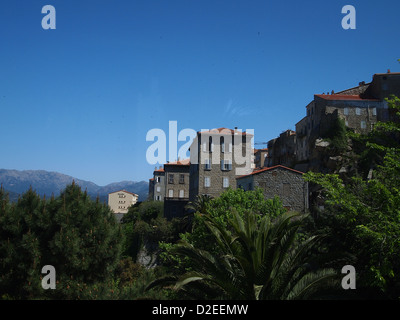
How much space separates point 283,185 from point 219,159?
54.2ft

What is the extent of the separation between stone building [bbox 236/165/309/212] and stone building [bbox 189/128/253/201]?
46.1 ft

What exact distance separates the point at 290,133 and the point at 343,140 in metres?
18.7

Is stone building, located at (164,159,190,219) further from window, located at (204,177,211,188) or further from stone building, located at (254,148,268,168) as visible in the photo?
stone building, located at (254,148,268,168)

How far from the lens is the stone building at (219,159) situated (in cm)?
5572

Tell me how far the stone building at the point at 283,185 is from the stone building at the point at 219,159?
553 inches

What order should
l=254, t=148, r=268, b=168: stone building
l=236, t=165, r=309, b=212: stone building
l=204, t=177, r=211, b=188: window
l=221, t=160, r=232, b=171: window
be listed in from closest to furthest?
l=236, t=165, r=309, b=212: stone building, l=204, t=177, r=211, b=188: window, l=221, t=160, r=232, b=171: window, l=254, t=148, r=268, b=168: stone building

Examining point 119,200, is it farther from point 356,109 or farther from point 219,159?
point 356,109

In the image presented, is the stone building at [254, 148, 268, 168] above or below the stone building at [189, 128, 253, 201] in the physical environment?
above

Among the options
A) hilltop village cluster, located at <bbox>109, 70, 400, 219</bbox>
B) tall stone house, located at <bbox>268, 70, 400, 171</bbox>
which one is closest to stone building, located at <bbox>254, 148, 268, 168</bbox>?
hilltop village cluster, located at <bbox>109, 70, 400, 219</bbox>

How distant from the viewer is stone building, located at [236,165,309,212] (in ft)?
135

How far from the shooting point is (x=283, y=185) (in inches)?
1636

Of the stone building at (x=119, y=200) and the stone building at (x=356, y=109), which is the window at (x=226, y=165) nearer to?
the stone building at (x=356, y=109)
